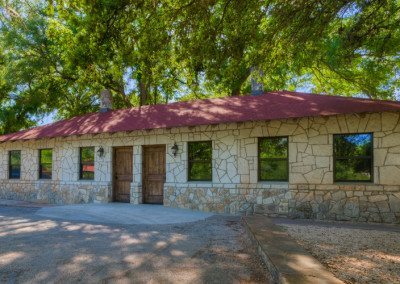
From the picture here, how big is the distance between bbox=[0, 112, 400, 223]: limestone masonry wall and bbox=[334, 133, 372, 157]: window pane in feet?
0.71

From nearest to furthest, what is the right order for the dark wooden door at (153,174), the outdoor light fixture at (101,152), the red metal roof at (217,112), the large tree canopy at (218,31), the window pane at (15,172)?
the large tree canopy at (218,31) → the red metal roof at (217,112) → the dark wooden door at (153,174) → the outdoor light fixture at (101,152) → the window pane at (15,172)

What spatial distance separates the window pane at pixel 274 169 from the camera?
10250mm

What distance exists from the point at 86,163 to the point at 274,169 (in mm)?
7726

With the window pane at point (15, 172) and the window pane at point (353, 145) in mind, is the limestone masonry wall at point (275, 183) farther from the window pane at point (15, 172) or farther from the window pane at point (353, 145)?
the window pane at point (15, 172)

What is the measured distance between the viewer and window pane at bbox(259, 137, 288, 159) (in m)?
10.2

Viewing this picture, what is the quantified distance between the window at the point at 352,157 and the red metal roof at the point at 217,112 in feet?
3.17

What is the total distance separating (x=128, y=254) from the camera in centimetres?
541

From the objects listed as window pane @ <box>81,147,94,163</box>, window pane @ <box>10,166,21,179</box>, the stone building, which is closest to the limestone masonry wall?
the stone building

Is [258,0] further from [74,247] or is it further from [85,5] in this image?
[74,247]

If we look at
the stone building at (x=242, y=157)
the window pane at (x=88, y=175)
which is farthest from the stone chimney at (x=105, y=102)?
the window pane at (x=88, y=175)

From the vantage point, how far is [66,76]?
20.7 m

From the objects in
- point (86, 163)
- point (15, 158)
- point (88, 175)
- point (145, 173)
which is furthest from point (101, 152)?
point (15, 158)

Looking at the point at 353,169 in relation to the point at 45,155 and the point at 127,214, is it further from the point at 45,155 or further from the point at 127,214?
the point at 45,155

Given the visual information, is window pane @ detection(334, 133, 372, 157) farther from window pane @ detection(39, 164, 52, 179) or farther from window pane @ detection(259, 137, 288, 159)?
window pane @ detection(39, 164, 52, 179)
